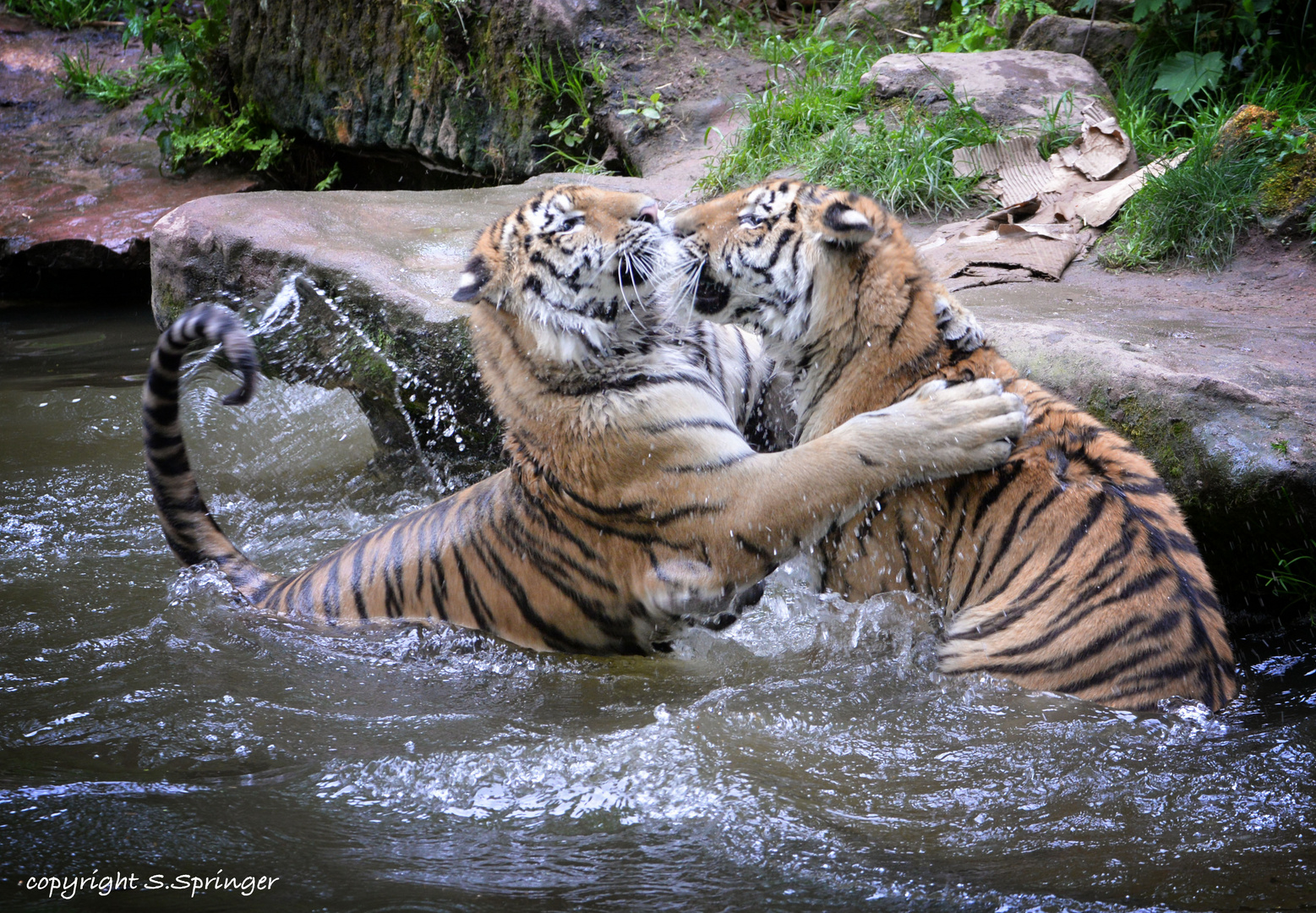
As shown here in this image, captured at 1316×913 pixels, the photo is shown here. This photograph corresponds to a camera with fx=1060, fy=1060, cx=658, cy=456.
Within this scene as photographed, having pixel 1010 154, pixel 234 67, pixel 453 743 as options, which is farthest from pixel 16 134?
pixel 453 743

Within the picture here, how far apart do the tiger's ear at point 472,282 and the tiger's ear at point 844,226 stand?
2.81ft

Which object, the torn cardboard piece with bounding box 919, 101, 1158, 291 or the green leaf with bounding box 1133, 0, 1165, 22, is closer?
the torn cardboard piece with bounding box 919, 101, 1158, 291

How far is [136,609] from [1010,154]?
12.5ft

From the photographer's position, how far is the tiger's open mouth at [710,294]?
8.72ft

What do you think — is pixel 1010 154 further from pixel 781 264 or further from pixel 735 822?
pixel 735 822

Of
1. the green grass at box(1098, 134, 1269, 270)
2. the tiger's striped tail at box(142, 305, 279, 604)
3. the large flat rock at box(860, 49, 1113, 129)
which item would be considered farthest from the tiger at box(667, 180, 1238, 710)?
the large flat rock at box(860, 49, 1113, 129)

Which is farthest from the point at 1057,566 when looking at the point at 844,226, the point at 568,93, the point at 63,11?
the point at 63,11

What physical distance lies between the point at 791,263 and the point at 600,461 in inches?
26.4

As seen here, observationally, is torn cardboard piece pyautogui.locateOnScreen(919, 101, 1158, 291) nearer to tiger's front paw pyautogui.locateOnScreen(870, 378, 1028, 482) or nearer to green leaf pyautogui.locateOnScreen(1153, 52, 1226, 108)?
green leaf pyautogui.locateOnScreen(1153, 52, 1226, 108)

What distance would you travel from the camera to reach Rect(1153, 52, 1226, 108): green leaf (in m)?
4.49

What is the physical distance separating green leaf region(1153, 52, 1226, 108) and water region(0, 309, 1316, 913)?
275cm

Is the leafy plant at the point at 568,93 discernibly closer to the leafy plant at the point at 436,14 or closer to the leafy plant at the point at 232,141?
the leafy plant at the point at 436,14

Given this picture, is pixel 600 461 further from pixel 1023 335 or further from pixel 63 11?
pixel 63 11

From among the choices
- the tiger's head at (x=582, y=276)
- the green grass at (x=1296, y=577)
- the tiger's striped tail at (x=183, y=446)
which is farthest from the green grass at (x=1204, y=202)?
the tiger's striped tail at (x=183, y=446)
